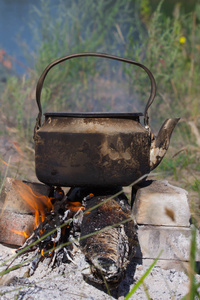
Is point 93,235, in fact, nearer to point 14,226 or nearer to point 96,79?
point 14,226

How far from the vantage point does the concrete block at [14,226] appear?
2.03 m

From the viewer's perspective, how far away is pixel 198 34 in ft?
16.6

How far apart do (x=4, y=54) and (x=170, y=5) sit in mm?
3428

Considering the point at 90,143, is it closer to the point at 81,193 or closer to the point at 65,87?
the point at 81,193

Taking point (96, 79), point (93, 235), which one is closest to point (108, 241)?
point (93, 235)

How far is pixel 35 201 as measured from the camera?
209 centimetres

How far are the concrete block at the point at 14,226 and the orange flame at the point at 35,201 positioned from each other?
0.13 feet

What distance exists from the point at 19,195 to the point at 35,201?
4.0 inches

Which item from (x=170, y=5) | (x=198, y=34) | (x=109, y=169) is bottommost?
(x=109, y=169)

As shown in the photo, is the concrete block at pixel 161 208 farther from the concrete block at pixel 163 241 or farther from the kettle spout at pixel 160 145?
the kettle spout at pixel 160 145

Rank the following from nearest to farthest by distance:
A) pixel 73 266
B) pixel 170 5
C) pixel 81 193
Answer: pixel 73 266 < pixel 81 193 < pixel 170 5

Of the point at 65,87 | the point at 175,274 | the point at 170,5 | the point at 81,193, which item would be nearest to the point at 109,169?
the point at 81,193

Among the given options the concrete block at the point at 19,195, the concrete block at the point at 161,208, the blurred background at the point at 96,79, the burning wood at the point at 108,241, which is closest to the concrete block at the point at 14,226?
the concrete block at the point at 19,195

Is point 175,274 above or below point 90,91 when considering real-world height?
below
